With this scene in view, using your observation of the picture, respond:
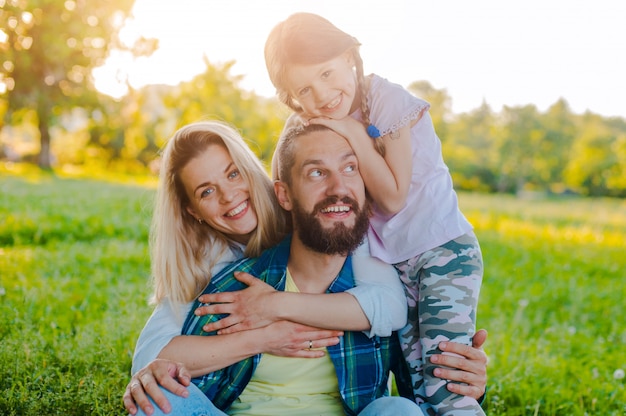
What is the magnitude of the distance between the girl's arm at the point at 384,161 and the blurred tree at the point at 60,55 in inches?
747

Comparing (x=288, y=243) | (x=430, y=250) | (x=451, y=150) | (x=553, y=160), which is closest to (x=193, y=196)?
(x=288, y=243)

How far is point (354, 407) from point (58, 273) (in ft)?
14.5

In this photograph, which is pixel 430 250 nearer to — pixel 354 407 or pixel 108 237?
pixel 354 407

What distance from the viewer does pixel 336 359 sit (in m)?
2.91

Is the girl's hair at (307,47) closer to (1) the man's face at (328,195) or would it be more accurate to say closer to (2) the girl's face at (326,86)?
(2) the girl's face at (326,86)

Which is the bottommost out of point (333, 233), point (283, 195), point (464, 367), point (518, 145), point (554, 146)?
point (464, 367)

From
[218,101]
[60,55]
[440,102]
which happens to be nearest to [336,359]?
Result: [60,55]

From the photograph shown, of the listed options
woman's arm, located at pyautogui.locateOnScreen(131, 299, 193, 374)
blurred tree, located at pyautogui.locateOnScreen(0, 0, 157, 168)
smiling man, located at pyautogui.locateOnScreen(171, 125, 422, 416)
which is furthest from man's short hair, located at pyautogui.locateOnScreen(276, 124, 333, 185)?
blurred tree, located at pyautogui.locateOnScreen(0, 0, 157, 168)

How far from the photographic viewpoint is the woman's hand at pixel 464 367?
285cm

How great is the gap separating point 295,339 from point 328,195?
0.77 metres

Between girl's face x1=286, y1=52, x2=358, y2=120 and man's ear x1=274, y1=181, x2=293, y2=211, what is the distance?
1.43ft

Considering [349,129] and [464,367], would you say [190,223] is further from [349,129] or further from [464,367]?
[464,367]

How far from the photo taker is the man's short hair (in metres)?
3.11

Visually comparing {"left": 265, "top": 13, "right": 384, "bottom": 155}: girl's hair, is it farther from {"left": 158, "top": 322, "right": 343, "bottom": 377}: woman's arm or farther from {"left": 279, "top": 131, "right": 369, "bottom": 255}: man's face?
{"left": 158, "top": 322, "right": 343, "bottom": 377}: woman's arm
